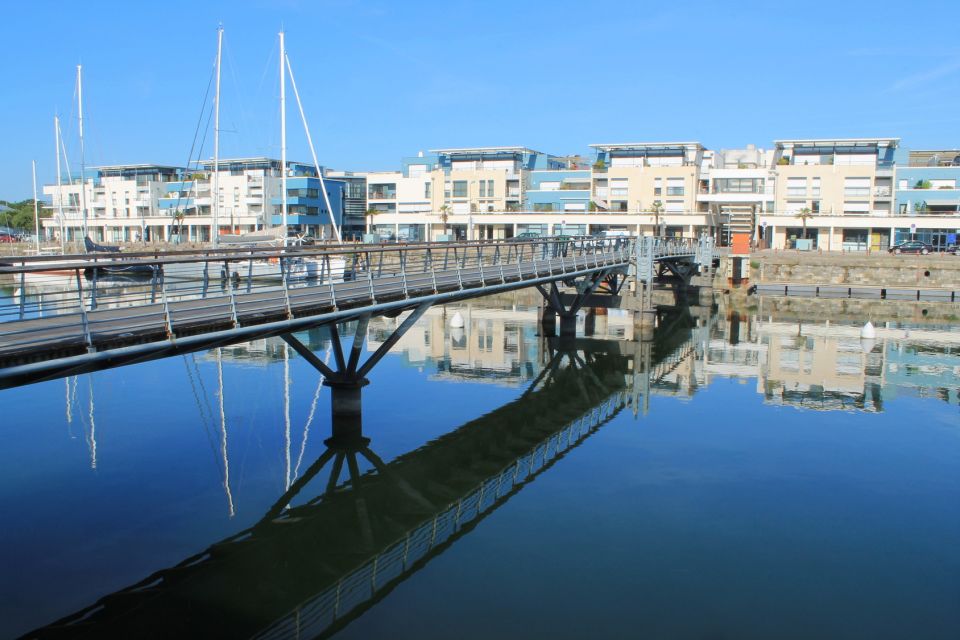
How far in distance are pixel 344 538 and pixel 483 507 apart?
102 inches

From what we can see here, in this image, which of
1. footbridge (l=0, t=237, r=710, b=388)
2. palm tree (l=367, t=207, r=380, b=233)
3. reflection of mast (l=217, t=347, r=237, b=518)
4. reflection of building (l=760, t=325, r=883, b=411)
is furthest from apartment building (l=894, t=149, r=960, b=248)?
reflection of mast (l=217, t=347, r=237, b=518)

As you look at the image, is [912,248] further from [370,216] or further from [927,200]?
[370,216]

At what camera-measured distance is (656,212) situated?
75.7 metres

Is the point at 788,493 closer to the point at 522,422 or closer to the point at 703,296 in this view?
the point at 522,422

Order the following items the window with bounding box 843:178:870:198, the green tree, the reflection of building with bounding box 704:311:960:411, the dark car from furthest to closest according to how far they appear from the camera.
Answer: the green tree
the window with bounding box 843:178:870:198
the dark car
the reflection of building with bounding box 704:311:960:411

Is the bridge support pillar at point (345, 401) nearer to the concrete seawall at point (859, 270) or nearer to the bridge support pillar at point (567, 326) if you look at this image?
the bridge support pillar at point (567, 326)

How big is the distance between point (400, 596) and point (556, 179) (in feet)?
253

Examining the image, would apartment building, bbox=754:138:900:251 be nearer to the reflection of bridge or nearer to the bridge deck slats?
the reflection of bridge

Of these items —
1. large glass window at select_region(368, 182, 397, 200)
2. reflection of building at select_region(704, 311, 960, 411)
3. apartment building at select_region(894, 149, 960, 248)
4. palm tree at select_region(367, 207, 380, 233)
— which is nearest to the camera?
reflection of building at select_region(704, 311, 960, 411)

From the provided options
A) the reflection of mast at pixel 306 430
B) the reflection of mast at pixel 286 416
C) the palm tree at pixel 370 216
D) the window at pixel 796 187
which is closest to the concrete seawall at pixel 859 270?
the window at pixel 796 187

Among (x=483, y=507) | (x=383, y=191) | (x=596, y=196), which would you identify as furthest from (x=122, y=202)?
(x=483, y=507)

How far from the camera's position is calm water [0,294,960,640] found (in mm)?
10633

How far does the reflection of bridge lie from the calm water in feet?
0.15

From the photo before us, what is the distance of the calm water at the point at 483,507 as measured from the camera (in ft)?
34.9
